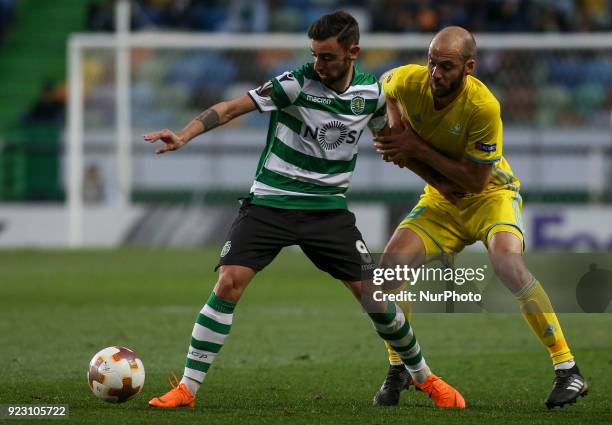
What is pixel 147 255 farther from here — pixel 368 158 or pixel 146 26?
pixel 146 26

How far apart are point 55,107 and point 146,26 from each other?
2.58 metres

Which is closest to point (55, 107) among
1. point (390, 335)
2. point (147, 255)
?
point (147, 255)

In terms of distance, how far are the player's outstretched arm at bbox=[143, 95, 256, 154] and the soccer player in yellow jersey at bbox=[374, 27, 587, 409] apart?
889mm

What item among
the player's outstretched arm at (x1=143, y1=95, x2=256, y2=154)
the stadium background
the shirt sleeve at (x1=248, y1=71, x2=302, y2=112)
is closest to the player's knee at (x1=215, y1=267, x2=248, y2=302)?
the player's outstretched arm at (x1=143, y1=95, x2=256, y2=154)

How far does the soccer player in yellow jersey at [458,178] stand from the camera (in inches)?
263

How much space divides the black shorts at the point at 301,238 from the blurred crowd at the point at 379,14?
55.6 feet

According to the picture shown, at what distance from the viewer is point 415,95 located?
7.04m

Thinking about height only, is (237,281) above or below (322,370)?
above

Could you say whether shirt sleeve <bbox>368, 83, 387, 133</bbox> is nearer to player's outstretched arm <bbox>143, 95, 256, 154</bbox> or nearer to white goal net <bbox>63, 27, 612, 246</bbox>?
player's outstretched arm <bbox>143, 95, 256, 154</bbox>

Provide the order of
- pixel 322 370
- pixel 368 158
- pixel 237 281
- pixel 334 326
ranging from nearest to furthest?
1. pixel 237 281
2. pixel 322 370
3. pixel 334 326
4. pixel 368 158

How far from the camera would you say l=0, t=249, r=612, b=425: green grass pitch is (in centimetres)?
642

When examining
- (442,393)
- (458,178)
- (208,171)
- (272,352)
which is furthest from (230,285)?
(208,171)

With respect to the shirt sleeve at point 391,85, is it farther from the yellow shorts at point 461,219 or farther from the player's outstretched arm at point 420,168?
the yellow shorts at point 461,219

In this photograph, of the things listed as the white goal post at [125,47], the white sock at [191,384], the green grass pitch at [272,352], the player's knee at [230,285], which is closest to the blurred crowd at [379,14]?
the white goal post at [125,47]
